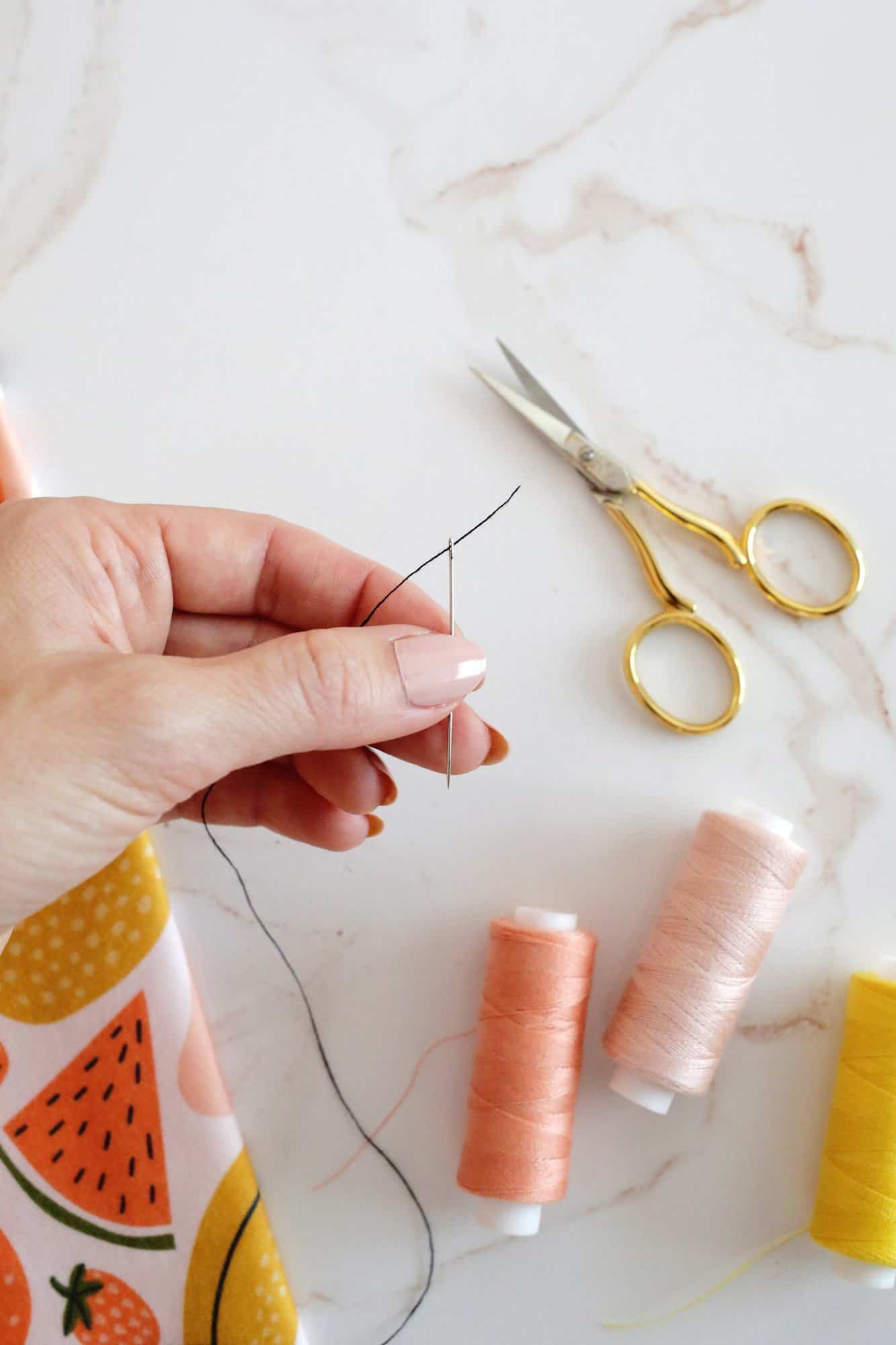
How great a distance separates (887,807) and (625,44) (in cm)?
81

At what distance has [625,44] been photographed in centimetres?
111

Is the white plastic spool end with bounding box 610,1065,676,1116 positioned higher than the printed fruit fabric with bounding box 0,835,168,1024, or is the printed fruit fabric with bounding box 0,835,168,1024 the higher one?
the white plastic spool end with bounding box 610,1065,676,1116

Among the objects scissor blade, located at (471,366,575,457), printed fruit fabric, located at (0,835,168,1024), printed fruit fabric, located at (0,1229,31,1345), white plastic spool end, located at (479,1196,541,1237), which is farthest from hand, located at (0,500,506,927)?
printed fruit fabric, located at (0,1229,31,1345)

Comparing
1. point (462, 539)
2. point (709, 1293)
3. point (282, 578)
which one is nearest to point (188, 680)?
point (282, 578)

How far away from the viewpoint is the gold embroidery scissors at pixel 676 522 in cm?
104

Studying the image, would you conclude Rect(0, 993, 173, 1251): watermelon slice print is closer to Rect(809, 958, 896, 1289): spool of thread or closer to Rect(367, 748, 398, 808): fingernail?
Rect(367, 748, 398, 808): fingernail

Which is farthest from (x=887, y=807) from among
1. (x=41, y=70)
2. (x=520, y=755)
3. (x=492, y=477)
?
(x=41, y=70)

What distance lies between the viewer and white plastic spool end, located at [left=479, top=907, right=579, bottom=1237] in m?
0.97

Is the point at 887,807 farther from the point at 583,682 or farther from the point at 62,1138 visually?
the point at 62,1138

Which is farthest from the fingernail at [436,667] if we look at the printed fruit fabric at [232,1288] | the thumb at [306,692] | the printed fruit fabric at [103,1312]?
the printed fruit fabric at [103,1312]

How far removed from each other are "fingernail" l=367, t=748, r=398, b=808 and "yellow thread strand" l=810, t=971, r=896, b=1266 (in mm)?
457

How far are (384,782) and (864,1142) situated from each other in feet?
1.72

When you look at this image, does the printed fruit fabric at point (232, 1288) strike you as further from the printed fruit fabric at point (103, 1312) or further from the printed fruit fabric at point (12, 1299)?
the printed fruit fabric at point (12, 1299)

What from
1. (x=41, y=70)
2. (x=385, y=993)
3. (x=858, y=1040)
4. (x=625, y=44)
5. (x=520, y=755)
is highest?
(x=625, y=44)
